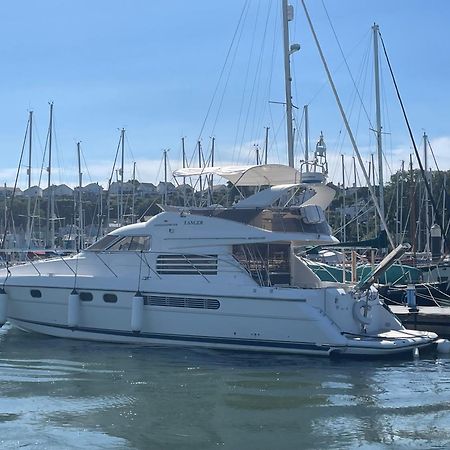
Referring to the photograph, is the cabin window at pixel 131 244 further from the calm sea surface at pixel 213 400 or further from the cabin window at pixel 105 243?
the calm sea surface at pixel 213 400

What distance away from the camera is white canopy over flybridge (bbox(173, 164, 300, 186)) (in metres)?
18.2

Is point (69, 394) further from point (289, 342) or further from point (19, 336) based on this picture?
point (19, 336)

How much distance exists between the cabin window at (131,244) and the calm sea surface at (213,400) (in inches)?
95.2

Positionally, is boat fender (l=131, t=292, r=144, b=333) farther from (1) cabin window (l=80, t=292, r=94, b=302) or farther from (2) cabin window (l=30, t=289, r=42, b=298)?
(2) cabin window (l=30, t=289, r=42, b=298)

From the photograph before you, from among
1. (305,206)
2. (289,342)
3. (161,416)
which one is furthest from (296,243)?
(161,416)

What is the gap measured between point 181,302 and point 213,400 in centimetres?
456

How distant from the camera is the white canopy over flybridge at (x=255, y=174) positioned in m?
18.2

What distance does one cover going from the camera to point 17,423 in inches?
434

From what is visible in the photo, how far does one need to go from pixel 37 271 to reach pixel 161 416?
8.60 meters

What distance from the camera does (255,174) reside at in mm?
18500

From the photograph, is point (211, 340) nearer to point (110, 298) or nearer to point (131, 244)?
point (110, 298)

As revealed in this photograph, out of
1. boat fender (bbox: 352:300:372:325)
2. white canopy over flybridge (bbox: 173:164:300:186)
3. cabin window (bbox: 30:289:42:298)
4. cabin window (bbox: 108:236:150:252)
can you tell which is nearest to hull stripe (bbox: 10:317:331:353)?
cabin window (bbox: 30:289:42:298)

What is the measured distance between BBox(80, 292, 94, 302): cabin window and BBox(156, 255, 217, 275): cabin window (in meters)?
1.78

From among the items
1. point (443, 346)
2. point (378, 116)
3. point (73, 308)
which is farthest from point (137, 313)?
point (378, 116)
